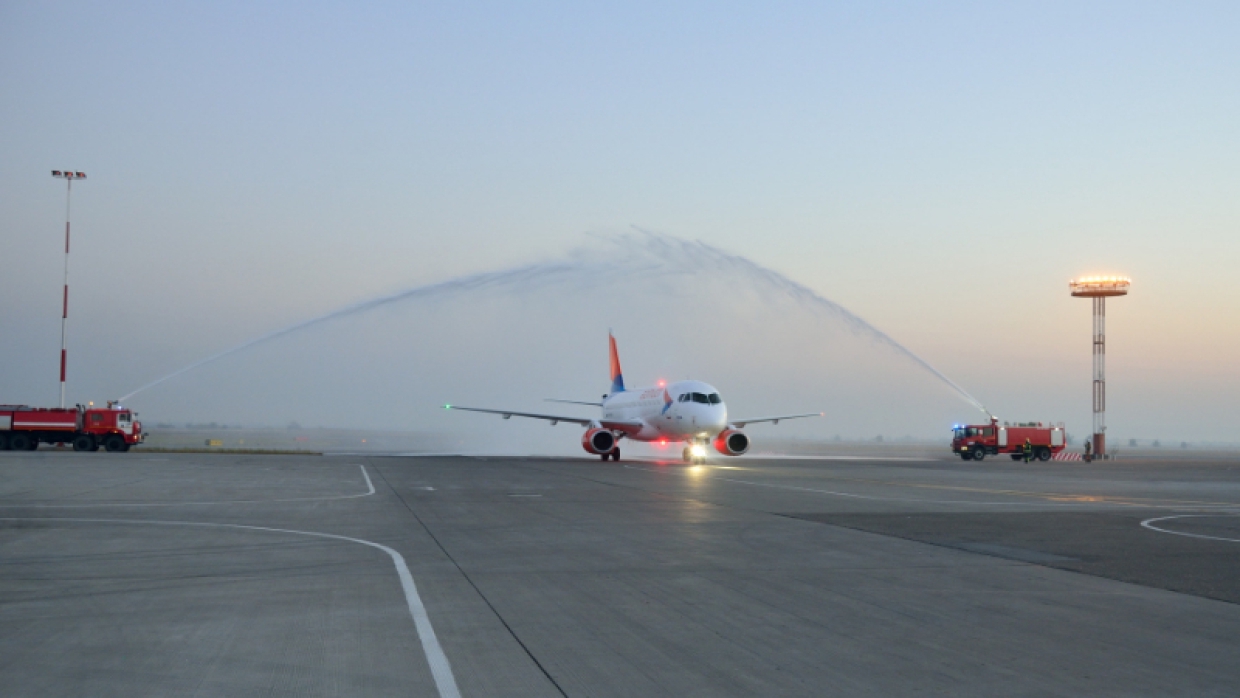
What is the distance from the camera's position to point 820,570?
40.1 feet

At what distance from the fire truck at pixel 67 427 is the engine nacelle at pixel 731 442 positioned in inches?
1267

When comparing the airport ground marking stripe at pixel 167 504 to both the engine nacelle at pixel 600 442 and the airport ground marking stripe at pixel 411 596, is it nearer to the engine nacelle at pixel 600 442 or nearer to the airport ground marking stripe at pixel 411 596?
the airport ground marking stripe at pixel 411 596

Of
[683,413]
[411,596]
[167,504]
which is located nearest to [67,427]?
[683,413]

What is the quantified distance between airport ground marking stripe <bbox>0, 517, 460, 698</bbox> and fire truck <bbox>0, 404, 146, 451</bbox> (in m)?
39.6

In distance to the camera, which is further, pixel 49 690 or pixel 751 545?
pixel 751 545

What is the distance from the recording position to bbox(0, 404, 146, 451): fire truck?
51.9 m

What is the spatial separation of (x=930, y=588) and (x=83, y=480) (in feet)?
83.3

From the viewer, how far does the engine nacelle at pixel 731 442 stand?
48812mm

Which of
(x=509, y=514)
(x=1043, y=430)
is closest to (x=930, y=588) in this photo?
(x=509, y=514)

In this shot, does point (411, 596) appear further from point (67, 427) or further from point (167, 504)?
point (67, 427)

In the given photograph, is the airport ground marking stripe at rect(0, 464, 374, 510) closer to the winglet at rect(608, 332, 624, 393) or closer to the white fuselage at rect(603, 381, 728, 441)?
the white fuselage at rect(603, 381, 728, 441)

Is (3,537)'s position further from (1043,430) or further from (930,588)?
(1043,430)

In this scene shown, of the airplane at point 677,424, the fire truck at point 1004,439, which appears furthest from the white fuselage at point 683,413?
the fire truck at point 1004,439

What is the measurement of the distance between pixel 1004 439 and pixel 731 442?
23900mm
